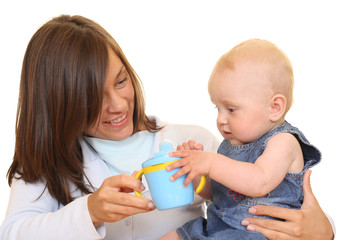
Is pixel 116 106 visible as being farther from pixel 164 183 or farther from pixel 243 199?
pixel 243 199

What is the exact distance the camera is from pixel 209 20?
3.24 meters

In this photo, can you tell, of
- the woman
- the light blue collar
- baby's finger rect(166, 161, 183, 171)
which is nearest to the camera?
baby's finger rect(166, 161, 183, 171)

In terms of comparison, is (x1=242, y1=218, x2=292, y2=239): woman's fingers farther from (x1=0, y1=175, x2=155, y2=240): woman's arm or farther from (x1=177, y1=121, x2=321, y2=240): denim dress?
(x1=0, y1=175, x2=155, y2=240): woman's arm

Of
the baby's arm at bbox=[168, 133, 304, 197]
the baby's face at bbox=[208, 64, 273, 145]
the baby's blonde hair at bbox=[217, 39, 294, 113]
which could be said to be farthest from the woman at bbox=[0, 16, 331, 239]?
the baby's blonde hair at bbox=[217, 39, 294, 113]

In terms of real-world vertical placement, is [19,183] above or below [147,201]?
below

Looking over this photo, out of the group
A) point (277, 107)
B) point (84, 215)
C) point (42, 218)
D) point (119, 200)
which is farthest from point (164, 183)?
point (42, 218)

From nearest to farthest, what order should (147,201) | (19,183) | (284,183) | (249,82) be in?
(147,201) → (249,82) → (284,183) → (19,183)

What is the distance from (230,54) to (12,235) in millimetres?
1168

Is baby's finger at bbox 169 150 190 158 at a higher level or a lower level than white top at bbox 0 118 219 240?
higher

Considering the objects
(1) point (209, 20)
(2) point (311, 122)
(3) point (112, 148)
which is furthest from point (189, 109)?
(3) point (112, 148)

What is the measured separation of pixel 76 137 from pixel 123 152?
26 centimetres

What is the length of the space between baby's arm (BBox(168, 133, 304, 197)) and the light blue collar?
70cm

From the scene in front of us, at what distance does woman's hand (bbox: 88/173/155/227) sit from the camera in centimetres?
141

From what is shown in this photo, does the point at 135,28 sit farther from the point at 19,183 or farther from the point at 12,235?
the point at 12,235
